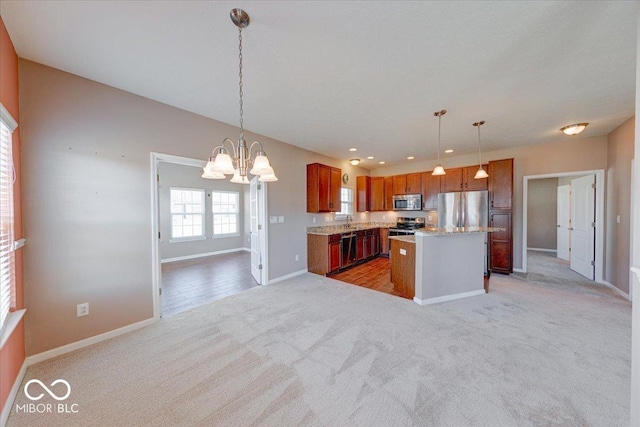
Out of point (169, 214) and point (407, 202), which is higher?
point (407, 202)

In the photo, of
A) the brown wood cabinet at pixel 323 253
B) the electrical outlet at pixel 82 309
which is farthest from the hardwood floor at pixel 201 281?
the brown wood cabinet at pixel 323 253

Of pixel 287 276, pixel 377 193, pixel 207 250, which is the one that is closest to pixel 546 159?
pixel 377 193

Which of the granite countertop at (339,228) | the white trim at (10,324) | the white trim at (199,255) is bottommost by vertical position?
the white trim at (199,255)

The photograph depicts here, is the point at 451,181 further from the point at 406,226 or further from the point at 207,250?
the point at 207,250

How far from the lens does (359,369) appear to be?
1928 millimetres

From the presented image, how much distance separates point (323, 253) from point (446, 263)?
2268mm

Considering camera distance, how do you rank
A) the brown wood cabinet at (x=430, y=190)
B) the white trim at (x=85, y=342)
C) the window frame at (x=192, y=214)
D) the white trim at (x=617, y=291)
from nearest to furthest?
the white trim at (x=85, y=342) < the white trim at (x=617, y=291) < the brown wood cabinet at (x=430, y=190) < the window frame at (x=192, y=214)

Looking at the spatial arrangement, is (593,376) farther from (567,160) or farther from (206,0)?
(567,160)

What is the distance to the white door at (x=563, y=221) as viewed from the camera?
586cm

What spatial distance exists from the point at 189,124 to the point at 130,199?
1284 mm

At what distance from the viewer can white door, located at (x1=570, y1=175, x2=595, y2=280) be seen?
4316 mm

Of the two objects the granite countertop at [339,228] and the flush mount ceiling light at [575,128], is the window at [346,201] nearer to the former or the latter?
the granite countertop at [339,228]

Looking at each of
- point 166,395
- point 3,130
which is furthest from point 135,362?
point 3,130

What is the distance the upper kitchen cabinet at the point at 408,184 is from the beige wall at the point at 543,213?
4194 millimetres
